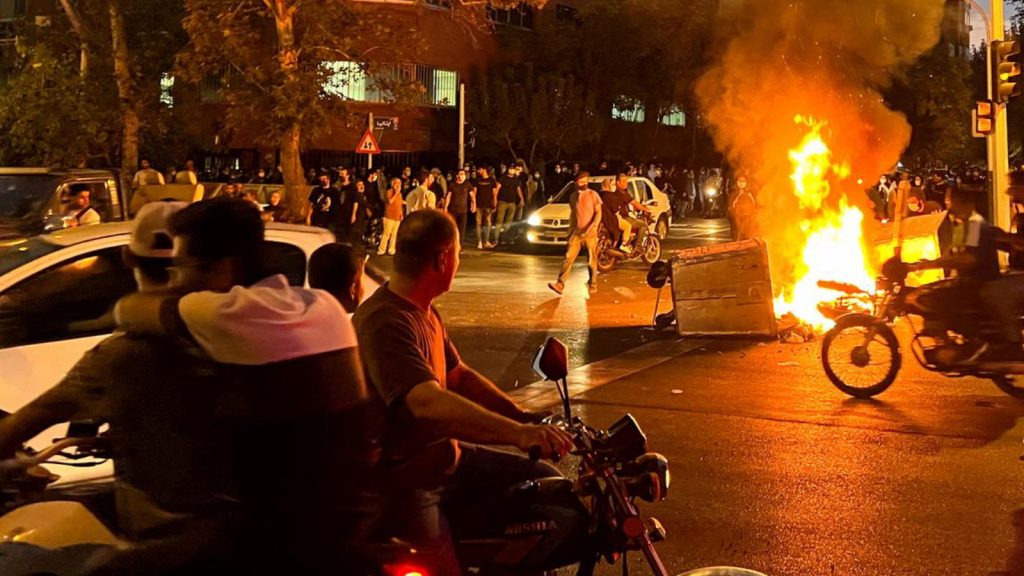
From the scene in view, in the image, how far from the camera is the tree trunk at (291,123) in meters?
24.1

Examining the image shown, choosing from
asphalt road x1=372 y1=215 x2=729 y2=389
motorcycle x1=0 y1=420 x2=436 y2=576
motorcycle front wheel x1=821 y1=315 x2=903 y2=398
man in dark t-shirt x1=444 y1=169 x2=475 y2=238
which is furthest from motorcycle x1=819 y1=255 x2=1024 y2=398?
man in dark t-shirt x1=444 y1=169 x2=475 y2=238

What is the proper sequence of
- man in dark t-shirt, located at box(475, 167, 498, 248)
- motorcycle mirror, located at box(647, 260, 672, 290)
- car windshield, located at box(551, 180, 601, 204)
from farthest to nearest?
1. man in dark t-shirt, located at box(475, 167, 498, 248)
2. car windshield, located at box(551, 180, 601, 204)
3. motorcycle mirror, located at box(647, 260, 672, 290)

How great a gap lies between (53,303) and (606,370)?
6047 millimetres

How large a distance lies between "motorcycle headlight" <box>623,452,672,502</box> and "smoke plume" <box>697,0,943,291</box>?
1287cm

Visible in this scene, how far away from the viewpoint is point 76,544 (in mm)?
3074

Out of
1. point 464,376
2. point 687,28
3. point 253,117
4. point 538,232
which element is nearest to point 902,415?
point 464,376

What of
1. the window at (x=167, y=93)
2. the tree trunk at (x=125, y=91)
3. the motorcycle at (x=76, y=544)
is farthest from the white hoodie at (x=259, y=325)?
the window at (x=167, y=93)

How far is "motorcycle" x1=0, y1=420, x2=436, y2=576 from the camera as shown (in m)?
2.86

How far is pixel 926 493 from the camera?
22.6ft

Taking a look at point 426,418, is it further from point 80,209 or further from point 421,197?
point 421,197

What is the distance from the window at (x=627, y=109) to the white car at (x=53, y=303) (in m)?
41.7

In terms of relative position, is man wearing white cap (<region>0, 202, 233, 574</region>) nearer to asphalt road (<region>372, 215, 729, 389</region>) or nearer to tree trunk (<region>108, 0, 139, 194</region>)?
asphalt road (<region>372, 215, 729, 389</region>)

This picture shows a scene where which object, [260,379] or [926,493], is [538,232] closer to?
[926,493]

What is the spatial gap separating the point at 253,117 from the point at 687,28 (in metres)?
23.4
